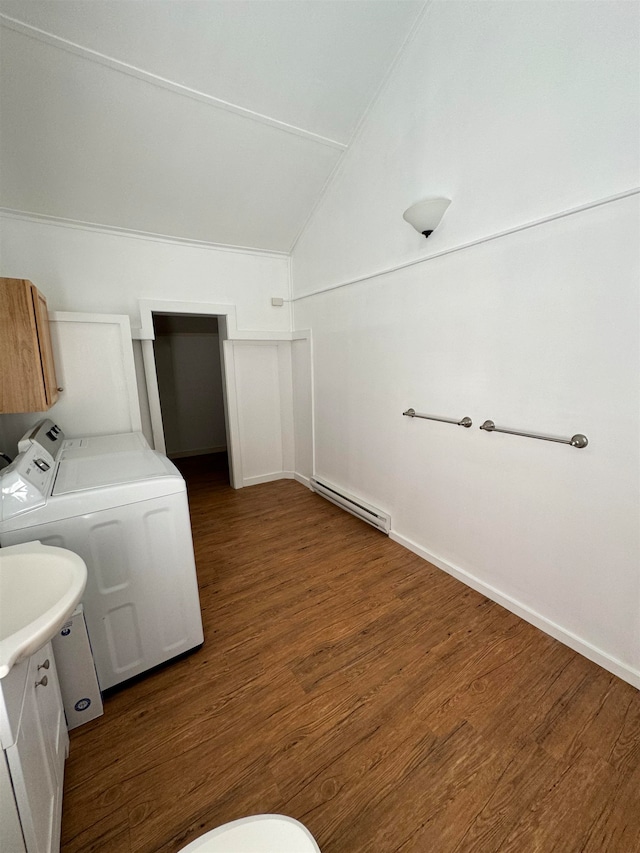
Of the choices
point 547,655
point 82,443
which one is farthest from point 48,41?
point 547,655

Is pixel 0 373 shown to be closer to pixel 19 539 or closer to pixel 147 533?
pixel 19 539

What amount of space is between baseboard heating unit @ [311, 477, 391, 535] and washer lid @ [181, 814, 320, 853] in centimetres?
202

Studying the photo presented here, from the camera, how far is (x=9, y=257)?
2.47m

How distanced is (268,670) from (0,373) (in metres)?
1.93

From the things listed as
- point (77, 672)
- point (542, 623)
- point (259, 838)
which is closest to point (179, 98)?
point (77, 672)

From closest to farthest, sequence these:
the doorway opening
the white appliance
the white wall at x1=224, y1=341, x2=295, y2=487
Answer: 1. the white appliance
2. the white wall at x1=224, y1=341, x2=295, y2=487
3. the doorway opening

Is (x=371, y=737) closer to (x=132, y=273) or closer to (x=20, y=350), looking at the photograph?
(x=20, y=350)

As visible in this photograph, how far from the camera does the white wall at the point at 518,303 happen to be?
1429 mm

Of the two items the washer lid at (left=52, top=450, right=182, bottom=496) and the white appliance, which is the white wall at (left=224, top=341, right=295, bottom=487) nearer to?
the washer lid at (left=52, top=450, right=182, bottom=496)

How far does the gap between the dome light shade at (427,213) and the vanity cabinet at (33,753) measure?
2.48m

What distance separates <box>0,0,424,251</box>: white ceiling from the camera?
5.61 ft

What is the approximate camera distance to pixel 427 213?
1.96m

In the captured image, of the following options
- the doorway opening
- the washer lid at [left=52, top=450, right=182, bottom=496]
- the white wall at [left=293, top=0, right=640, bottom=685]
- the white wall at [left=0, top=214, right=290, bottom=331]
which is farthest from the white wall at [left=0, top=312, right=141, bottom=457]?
the doorway opening

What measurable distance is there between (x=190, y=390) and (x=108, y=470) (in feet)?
11.9
